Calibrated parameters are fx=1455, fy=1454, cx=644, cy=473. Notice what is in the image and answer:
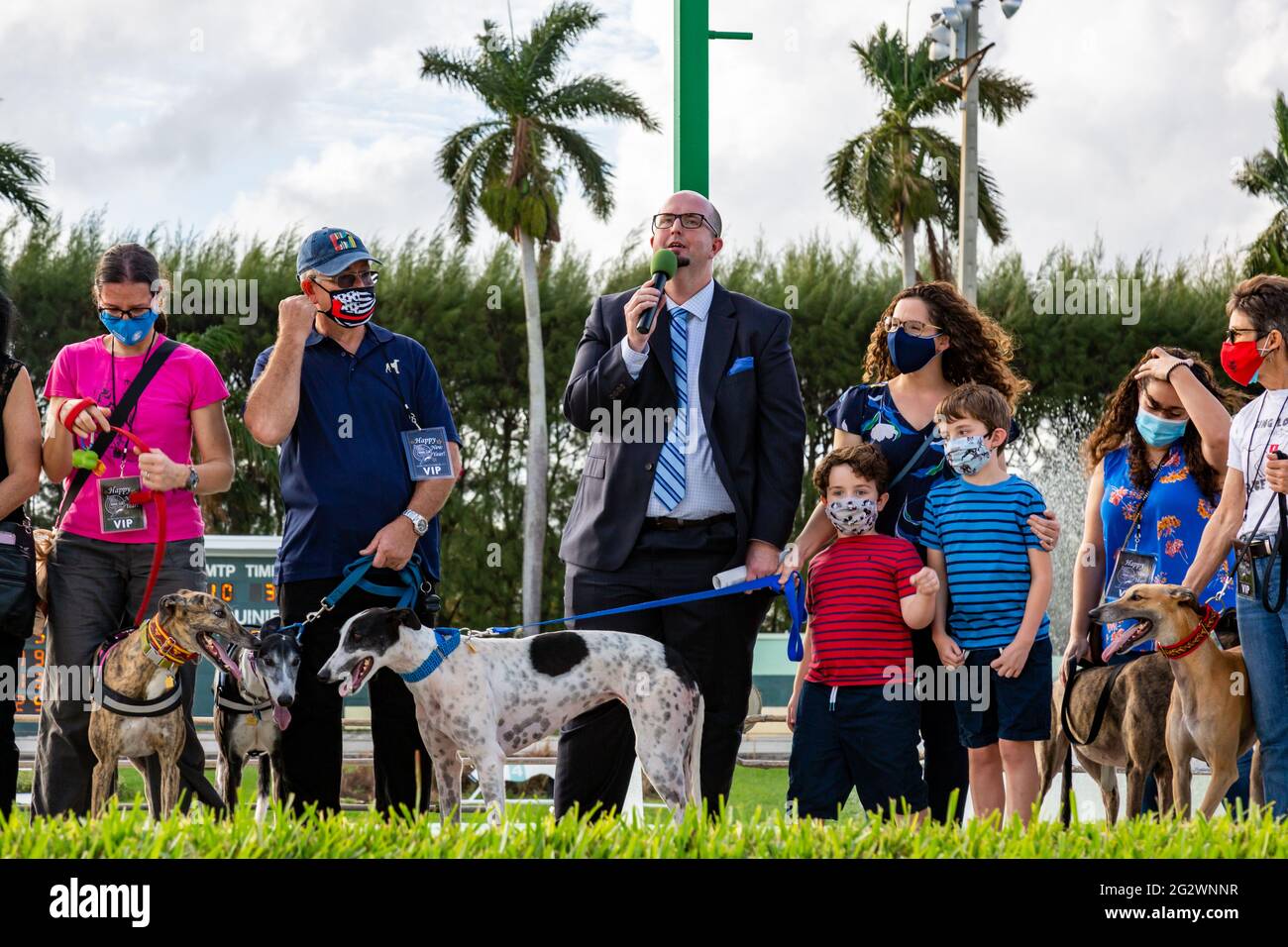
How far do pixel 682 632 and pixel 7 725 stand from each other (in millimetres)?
2203

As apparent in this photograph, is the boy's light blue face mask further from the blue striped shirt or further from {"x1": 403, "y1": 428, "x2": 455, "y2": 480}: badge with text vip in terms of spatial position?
the blue striped shirt

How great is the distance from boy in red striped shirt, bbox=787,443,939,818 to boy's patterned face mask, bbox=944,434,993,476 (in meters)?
0.25

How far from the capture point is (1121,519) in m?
5.54

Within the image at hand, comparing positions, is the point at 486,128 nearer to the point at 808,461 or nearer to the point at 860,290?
the point at 860,290

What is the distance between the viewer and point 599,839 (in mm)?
3477

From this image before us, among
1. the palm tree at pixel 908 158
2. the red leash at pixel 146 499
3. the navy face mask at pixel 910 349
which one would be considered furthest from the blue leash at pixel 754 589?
the palm tree at pixel 908 158

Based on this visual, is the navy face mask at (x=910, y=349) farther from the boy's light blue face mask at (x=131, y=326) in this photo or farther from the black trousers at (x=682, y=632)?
the boy's light blue face mask at (x=131, y=326)

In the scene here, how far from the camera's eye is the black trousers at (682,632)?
4.79 m

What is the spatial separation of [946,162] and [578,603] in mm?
20396

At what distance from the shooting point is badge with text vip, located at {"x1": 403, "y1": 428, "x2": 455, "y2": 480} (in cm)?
476

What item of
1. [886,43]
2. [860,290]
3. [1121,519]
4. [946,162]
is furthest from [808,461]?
[1121,519]

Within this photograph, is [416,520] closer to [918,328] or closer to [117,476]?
[117,476]

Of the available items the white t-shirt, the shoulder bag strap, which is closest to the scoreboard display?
the shoulder bag strap

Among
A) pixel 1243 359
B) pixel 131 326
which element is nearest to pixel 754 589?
pixel 1243 359
